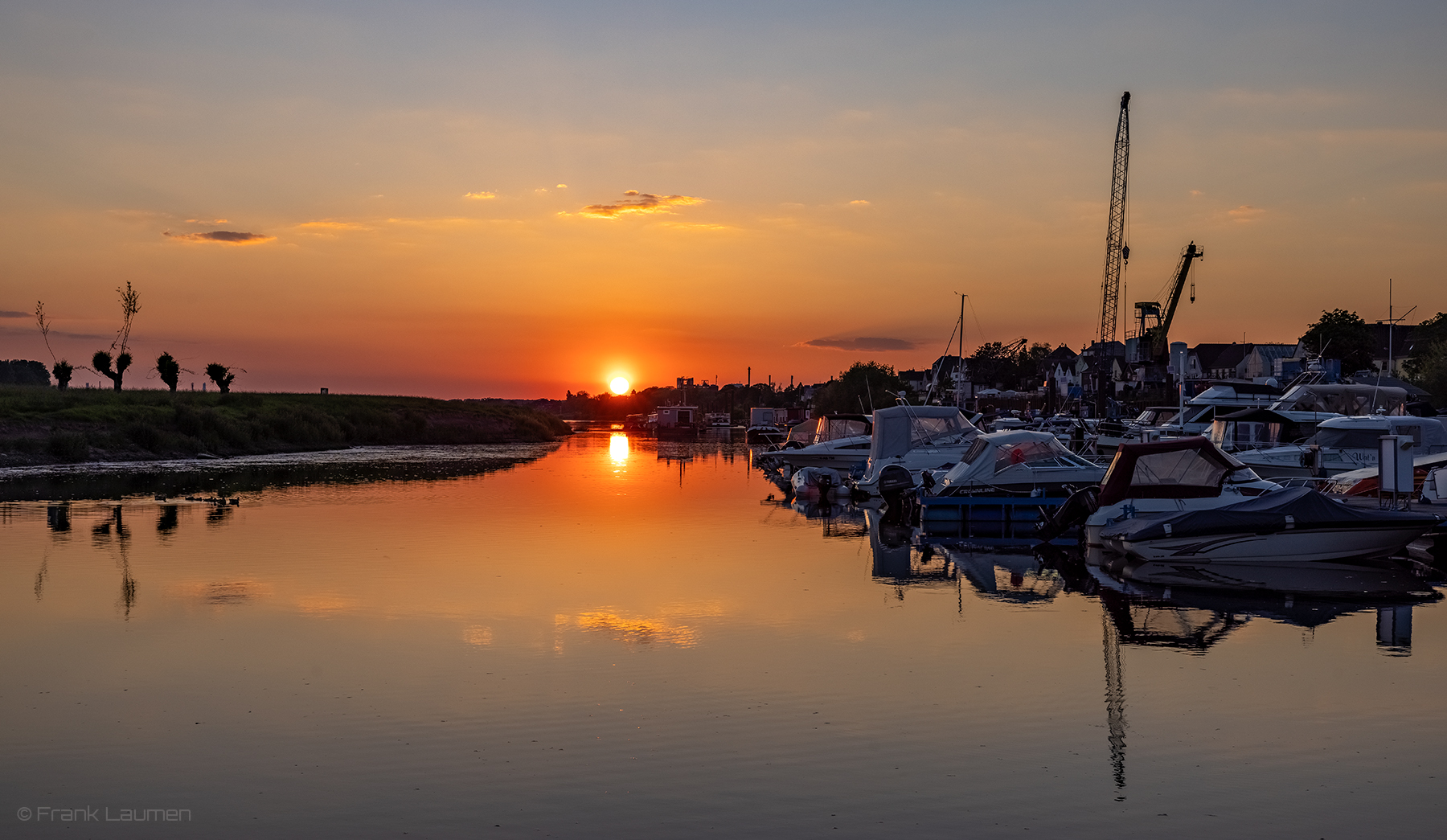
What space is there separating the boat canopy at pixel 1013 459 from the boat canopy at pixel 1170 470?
6.20 meters

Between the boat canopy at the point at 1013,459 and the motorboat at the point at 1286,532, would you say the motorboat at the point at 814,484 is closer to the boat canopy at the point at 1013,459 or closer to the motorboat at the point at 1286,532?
the boat canopy at the point at 1013,459

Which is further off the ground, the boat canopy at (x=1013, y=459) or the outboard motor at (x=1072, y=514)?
the boat canopy at (x=1013, y=459)

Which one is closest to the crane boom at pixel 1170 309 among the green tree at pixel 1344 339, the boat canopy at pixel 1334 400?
the green tree at pixel 1344 339

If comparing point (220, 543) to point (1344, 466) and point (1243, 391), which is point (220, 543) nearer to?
point (1344, 466)

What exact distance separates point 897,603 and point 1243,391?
43.5 metres

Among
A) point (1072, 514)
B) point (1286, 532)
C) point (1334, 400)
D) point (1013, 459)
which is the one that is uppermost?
point (1334, 400)

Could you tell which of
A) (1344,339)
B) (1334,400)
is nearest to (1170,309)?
(1344,339)

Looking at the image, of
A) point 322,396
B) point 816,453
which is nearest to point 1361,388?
point 816,453

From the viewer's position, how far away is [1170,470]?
25.4m

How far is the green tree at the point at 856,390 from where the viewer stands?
161m

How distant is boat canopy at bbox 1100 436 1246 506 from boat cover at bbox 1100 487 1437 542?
58.1 inches

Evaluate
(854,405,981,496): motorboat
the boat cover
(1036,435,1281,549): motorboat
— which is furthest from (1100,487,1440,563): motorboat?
(854,405,981,496): motorboat

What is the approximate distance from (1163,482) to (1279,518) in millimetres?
2877

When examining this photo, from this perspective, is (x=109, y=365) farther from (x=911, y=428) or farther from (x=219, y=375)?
(x=911, y=428)
